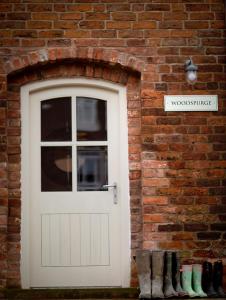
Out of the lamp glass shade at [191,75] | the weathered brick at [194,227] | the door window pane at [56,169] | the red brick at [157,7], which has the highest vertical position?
the red brick at [157,7]

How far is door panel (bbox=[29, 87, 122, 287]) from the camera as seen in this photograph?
5.90 m

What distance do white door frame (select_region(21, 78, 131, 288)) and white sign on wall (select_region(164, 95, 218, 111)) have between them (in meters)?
0.49

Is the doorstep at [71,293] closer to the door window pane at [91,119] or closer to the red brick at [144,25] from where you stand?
the door window pane at [91,119]

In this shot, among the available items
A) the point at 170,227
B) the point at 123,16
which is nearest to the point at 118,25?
the point at 123,16

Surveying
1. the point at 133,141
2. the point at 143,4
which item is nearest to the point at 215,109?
the point at 133,141

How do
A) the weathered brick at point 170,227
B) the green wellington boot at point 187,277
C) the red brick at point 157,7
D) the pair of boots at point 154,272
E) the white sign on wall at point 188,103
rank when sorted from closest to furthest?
the pair of boots at point 154,272
the green wellington boot at point 187,277
the weathered brick at point 170,227
the white sign on wall at point 188,103
the red brick at point 157,7

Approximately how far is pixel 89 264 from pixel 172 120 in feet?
5.83

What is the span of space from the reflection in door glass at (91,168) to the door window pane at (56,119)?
254 mm

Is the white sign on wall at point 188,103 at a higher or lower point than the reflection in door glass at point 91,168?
higher

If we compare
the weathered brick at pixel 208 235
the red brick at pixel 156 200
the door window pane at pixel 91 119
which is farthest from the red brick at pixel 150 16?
the weathered brick at pixel 208 235

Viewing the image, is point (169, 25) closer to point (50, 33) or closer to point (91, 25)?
point (91, 25)

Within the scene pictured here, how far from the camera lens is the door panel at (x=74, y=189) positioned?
19.4ft

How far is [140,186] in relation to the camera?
591 centimetres

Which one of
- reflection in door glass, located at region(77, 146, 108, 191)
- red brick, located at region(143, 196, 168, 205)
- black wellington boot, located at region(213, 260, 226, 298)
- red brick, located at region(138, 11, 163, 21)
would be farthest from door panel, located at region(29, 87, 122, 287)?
black wellington boot, located at region(213, 260, 226, 298)
